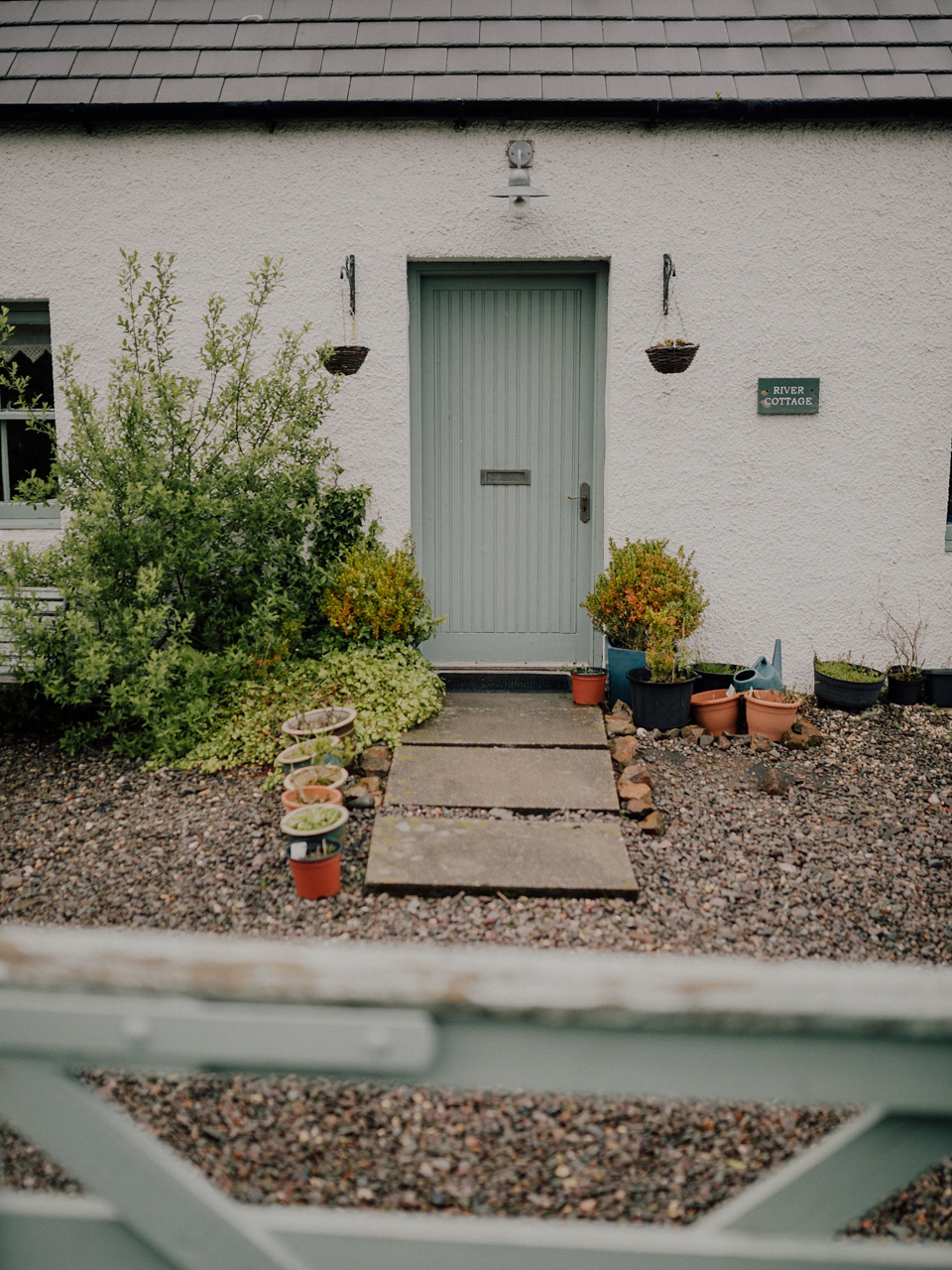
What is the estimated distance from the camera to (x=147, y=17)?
598cm

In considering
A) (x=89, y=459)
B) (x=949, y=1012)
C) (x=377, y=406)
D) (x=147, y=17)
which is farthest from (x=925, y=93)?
(x=949, y=1012)

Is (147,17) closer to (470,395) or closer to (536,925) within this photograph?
(470,395)

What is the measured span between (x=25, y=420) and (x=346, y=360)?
2.33 metres

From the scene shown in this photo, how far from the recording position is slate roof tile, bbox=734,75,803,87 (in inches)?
216

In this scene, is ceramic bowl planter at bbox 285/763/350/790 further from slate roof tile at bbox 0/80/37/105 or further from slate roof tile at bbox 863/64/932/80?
slate roof tile at bbox 863/64/932/80

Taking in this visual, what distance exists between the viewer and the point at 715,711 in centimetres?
546

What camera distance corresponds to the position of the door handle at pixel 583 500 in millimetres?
6191

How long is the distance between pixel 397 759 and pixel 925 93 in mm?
4933

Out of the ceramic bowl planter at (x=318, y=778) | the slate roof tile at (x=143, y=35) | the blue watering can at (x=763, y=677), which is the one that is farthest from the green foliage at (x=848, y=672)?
the slate roof tile at (x=143, y=35)

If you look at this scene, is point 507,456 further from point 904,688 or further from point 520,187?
point 904,688

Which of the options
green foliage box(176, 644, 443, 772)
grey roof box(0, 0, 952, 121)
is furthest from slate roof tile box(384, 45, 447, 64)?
green foliage box(176, 644, 443, 772)

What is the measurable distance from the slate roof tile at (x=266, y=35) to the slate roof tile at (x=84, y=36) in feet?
2.76

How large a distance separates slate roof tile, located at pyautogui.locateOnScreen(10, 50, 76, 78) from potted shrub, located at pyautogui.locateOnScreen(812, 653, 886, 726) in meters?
6.04

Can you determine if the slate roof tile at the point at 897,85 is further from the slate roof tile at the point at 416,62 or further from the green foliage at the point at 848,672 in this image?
the green foliage at the point at 848,672
